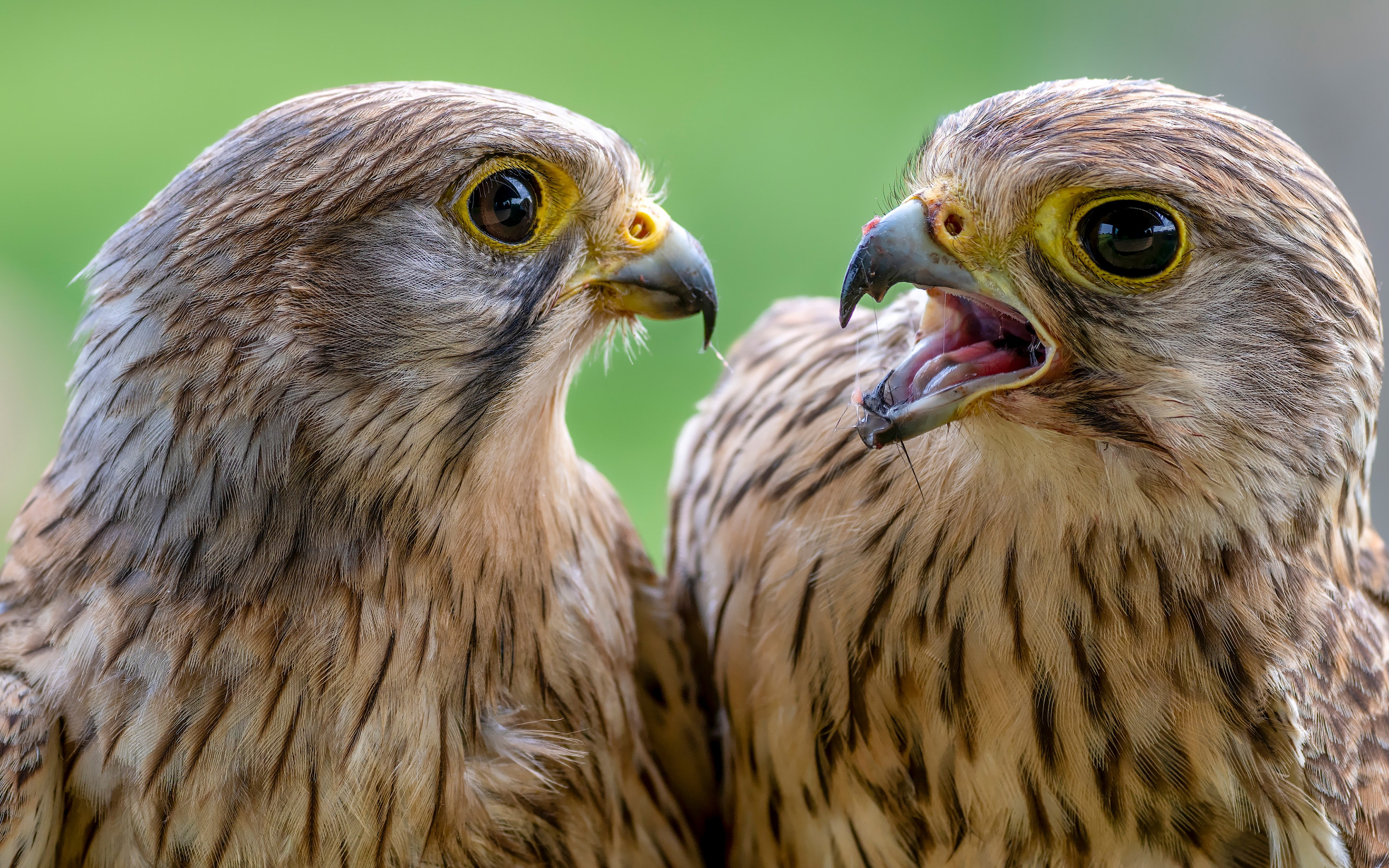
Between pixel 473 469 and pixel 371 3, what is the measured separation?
736cm

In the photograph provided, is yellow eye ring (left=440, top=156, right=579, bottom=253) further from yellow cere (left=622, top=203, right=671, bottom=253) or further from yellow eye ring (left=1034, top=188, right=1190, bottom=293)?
yellow eye ring (left=1034, top=188, right=1190, bottom=293)

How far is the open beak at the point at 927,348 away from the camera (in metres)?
2.04

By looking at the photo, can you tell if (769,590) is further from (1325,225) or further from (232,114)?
(232,114)

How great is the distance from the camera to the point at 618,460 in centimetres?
635

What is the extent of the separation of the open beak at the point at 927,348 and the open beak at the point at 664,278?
333 millimetres

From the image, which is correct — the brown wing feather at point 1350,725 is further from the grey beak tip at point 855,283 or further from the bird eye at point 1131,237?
the grey beak tip at point 855,283

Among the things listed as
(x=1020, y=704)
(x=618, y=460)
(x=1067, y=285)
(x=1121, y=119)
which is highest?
(x=1121, y=119)

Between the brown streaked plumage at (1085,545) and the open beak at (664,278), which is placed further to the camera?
the open beak at (664,278)

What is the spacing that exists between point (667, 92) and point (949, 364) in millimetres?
6173

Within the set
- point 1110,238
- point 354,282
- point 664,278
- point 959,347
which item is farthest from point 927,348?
point 354,282

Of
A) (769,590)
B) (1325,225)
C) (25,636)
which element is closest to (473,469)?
(769,590)

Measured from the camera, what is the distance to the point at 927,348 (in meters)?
2.20

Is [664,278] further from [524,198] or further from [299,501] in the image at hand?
[299,501]

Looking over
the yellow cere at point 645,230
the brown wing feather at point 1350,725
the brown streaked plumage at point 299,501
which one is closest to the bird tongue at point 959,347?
the yellow cere at point 645,230
